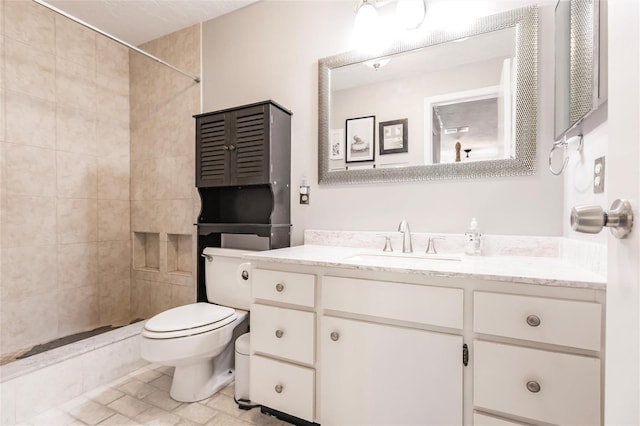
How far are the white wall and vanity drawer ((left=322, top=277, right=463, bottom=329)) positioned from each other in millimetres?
596

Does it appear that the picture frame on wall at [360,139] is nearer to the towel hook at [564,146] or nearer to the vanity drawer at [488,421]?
the towel hook at [564,146]

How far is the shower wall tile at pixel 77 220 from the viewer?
226cm

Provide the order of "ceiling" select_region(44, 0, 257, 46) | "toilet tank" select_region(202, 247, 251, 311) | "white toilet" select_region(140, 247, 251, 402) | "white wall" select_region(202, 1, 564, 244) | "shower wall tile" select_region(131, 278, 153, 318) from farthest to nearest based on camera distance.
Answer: "shower wall tile" select_region(131, 278, 153, 318) → "ceiling" select_region(44, 0, 257, 46) → "toilet tank" select_region(202, 247, 251, 311) → "white toilet" select_region(140, 247, 251, 402) → "white wall" select_region(202, 1, 564, 244)

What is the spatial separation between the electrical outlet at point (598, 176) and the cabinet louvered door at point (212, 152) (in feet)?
5.91

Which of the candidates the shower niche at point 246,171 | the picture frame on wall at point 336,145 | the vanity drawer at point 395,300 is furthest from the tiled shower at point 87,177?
the vanity drawer at point 395,300

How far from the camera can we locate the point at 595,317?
0.85 m

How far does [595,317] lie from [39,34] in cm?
349

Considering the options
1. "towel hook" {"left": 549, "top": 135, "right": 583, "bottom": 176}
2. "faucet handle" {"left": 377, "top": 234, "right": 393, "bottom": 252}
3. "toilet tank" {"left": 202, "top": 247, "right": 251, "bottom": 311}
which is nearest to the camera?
"towel hook" {"left": 549, "top": 135, "right": 583, "bottom": 176}

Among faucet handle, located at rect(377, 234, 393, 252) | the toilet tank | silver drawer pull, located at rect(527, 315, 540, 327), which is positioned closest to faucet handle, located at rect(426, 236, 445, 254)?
faucet handle, located at rect(377, 234, 393, 252)

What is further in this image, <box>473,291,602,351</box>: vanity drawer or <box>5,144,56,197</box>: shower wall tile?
<box>5,144,56,197</box>: shower wall tile

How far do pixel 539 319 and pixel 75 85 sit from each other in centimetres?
327

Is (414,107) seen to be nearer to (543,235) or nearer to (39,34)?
(543,235)

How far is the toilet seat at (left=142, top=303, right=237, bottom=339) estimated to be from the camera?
4.86 feet

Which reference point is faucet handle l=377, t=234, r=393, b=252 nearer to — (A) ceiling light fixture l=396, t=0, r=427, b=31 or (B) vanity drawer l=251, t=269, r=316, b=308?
(B) vanity drawer l=251, t=269, r=316, b=308
